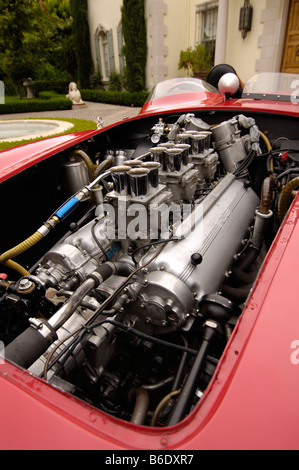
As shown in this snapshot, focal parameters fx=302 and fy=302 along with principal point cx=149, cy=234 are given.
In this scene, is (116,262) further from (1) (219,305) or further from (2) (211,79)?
(2) (211,79)

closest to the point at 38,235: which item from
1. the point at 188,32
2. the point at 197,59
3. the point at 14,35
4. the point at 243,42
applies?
the point at 243,42

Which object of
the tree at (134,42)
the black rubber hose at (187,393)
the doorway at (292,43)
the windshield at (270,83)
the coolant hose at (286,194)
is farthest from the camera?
the tree at (134,42)

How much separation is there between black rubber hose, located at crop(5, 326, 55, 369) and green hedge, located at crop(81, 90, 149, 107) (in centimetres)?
1290

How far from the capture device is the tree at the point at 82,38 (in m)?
16.6

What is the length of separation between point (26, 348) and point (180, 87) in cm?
341

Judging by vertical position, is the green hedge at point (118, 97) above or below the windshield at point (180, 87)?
below

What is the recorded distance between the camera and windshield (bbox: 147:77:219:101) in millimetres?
3461

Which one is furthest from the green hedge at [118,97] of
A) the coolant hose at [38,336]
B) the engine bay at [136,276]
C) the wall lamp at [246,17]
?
the coolant hose at [38,336]

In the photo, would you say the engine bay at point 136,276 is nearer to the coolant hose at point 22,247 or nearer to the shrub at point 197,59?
the coolant hose at point 22,247

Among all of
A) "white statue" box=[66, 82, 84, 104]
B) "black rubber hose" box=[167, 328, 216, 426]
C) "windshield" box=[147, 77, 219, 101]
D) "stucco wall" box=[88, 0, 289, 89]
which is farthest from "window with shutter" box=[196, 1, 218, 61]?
"black rubber hose" box=[167, 328, 216, 426]

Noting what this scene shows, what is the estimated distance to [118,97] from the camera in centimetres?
1414

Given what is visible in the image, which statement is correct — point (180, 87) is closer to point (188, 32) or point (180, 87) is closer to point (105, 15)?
point (188, 32)

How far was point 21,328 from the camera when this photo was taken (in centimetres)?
148

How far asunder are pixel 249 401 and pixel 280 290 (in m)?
0.36
